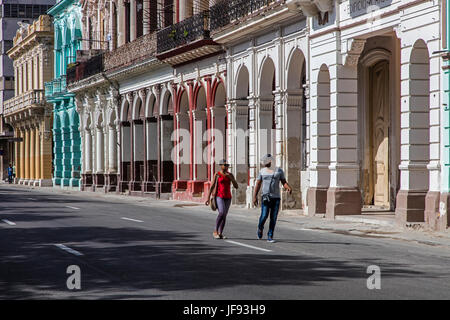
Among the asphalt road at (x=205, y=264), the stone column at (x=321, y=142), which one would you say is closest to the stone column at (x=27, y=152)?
the stone column at (x=321, y=142)

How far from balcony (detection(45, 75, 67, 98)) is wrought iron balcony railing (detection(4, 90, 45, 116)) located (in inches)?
68.8

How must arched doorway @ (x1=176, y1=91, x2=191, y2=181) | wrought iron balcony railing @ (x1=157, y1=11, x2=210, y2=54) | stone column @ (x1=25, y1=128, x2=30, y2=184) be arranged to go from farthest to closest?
1. stone column @ (x1=25, y1=128, x2=30, y2=184)
2. arched doorway @ (x1=176, y1=91, x2=191, y2=181)
3. wrought iron balcony railing @ (x1=157, y1=11, x2=210, y2=54)

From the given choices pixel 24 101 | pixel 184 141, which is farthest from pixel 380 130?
pixel 24 101

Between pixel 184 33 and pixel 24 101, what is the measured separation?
3516cm

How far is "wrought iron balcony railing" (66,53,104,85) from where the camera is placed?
4988cm

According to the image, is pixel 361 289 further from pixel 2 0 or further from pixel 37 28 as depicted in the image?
pixel 2 0

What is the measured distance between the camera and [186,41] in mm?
36594

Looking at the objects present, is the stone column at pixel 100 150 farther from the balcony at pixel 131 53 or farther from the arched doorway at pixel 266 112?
the arched doorway at pixel 266 112

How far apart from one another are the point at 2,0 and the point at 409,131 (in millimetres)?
65401

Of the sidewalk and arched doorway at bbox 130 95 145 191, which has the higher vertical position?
arched doorway at bbox 130 95 145 191

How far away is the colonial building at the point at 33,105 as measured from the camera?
6569 cm

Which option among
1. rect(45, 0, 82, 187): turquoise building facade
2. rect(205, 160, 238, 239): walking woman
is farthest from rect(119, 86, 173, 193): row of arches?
rect(205, 160, 238, 239): walking woman

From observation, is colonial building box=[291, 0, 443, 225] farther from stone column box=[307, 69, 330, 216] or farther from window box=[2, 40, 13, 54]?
window box=[2, 40, 13, 54]

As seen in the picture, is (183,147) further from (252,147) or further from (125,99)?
(252,147)
